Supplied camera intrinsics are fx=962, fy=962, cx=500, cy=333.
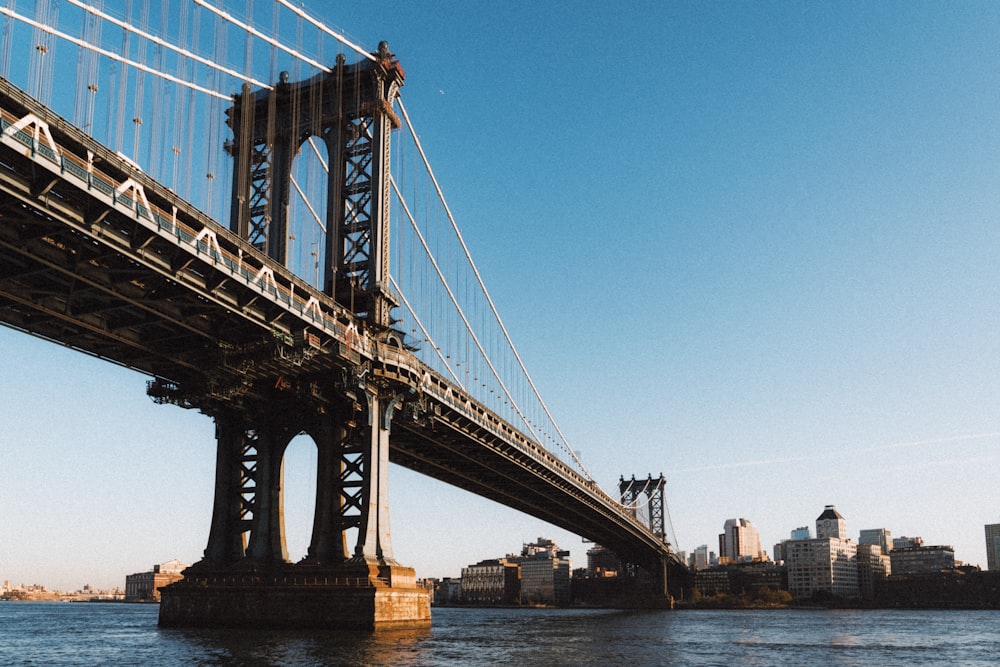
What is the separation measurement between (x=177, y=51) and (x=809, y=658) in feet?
134

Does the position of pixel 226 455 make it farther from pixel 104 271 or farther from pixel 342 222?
pixel 104 271

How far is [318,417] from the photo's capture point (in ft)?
177

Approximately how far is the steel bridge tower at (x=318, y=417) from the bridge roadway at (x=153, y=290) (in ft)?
3.15

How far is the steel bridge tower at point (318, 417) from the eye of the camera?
4859cm

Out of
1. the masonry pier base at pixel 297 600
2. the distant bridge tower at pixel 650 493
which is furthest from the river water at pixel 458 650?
the distant bridge tower at pixel 650 493

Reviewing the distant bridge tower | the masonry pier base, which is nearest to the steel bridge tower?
the masonry pier base

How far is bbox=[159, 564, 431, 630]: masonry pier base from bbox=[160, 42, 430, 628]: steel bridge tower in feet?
0.22

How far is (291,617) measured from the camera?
4803cm

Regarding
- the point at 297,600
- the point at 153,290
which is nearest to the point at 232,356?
the point at 153,290

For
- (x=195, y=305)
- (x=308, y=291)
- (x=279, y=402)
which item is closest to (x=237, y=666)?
(x=195, y=305)

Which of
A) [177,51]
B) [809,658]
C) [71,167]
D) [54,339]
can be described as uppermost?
[177,51]

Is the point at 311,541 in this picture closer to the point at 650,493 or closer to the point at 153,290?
the point at 153,290

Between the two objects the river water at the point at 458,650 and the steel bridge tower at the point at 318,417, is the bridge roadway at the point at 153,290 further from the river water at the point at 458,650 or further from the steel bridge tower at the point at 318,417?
the river water at the point at 458,650

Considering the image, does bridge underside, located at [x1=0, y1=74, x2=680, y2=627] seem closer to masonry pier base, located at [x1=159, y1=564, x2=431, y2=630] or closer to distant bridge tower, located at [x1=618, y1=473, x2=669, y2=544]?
masonry pier base, located at [x1=159, y1=564, x2=431, y2=630]
